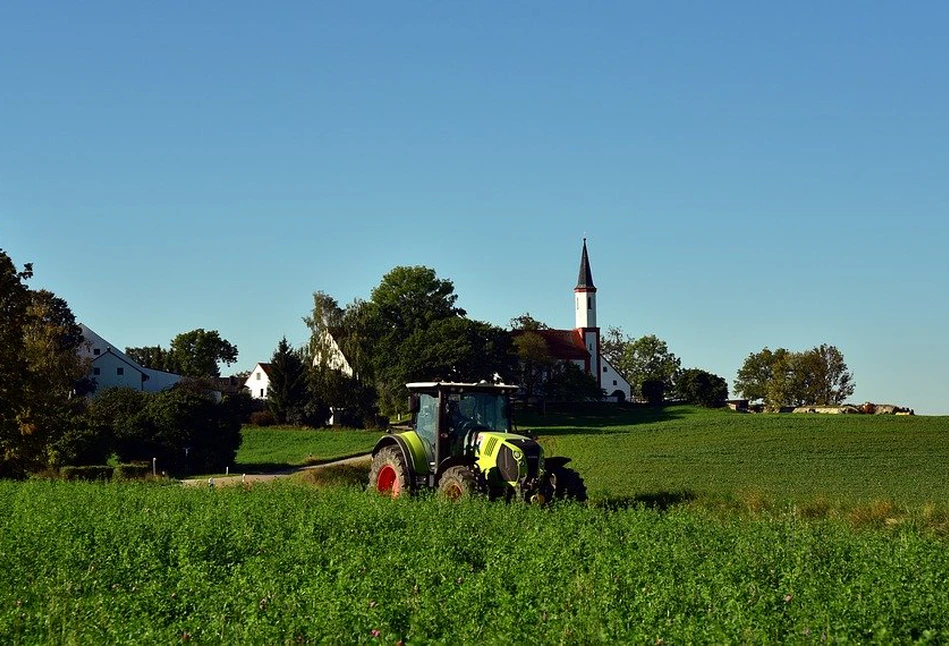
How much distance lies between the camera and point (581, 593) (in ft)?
32.9

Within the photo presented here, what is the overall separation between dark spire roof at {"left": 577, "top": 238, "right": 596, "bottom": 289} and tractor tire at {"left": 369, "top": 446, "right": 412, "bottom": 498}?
91.8 m

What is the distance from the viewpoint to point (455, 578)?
11062mm

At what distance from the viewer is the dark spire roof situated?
113 meters

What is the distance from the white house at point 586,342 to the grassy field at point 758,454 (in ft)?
74.7

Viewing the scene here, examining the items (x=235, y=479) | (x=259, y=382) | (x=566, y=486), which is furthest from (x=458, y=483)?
(x=259, y=382)

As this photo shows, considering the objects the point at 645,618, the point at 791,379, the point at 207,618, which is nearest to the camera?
the point at 645,618

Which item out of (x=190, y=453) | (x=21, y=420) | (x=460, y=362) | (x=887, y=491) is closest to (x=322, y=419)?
(x=460, y=362)

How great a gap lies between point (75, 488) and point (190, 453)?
26.3 m

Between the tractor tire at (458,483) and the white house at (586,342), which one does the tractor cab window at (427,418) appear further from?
the white house at (586,342)

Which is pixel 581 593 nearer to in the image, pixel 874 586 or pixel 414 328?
pixel 874 586

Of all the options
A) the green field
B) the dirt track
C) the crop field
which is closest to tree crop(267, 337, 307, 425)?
the dirt track

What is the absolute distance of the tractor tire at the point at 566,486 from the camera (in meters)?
19.3

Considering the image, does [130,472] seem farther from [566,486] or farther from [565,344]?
[565,344]

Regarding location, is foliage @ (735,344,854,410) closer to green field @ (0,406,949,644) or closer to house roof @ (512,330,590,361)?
house roof @ (512,330,590,361)
